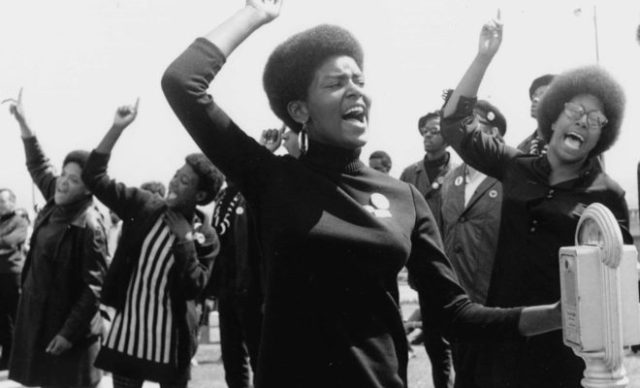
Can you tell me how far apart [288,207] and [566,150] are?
→ 198 cm

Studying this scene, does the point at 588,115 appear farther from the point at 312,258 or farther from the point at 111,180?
the point at 111,180

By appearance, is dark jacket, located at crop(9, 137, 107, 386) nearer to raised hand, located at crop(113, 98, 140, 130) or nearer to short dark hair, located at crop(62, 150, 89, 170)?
short dark hair, located at crop(62, 150, 89, 170)

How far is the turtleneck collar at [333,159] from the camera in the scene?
7.66 ft

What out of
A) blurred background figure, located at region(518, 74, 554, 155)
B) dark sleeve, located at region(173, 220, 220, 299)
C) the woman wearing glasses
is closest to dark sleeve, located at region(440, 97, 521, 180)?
the woman wearing glasses

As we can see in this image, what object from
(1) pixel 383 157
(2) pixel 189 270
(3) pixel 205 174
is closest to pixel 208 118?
(2) pixel 189 270

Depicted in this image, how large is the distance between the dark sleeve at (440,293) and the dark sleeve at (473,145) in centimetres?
160

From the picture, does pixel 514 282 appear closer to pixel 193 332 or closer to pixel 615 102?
pixel 615 102

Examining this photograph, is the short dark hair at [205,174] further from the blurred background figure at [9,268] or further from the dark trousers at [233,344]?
the blurred background figure at [9,268]

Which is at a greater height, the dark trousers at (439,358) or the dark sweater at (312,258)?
the dark sweater at (312,258)

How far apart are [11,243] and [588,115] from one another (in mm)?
7073

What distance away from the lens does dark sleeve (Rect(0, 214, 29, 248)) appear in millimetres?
9250

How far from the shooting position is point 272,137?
645 centimetres

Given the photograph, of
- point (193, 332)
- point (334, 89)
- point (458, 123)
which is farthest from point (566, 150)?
point (193, 332)

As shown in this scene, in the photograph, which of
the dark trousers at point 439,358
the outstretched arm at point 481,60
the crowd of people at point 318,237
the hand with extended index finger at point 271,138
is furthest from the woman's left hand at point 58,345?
the outstretched arm at point 481,60
